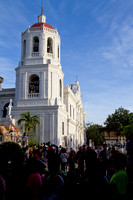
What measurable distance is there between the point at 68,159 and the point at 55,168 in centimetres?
817

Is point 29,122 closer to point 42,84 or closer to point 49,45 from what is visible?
point 42,84

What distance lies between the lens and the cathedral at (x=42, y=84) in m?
28.6

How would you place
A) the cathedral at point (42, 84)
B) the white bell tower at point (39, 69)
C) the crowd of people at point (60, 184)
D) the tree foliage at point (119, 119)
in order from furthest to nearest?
1. the tree foliage at point (119, 119)
2. the white bell tower at point (39, 69)
3. the cathedral at point (42, 84)
4. the crowd of people at point (60, 184)

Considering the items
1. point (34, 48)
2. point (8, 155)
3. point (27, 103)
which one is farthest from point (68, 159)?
point (34, 48)

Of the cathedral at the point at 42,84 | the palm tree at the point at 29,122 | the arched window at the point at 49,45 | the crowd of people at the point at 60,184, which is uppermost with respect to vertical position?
the arched window at the point at 49,45

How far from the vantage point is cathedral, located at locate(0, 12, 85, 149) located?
28600mm

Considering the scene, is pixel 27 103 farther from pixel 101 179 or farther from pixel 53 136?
pixel 101 179

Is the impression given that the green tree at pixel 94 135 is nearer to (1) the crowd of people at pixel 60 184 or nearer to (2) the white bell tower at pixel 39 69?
(2) the white bell tower at pixel 39 69

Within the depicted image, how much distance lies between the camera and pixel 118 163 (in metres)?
4.41

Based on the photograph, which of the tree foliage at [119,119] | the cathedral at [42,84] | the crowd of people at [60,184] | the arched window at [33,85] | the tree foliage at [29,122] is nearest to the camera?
the crowd of people at [60,184]

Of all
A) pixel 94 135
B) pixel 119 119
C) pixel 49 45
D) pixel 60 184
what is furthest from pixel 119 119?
pixel 60 184

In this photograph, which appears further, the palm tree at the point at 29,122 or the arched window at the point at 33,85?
the arched window at the point at 33,85

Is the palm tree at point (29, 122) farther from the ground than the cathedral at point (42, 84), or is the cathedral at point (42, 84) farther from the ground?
the cathedral at point (42, 84)

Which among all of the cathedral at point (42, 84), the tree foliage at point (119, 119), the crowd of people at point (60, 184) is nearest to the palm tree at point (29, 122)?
the cathedral at point (42, 84)
